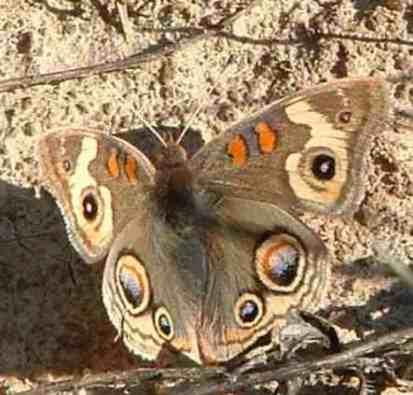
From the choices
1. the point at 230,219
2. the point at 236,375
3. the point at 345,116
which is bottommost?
the point at 236,375

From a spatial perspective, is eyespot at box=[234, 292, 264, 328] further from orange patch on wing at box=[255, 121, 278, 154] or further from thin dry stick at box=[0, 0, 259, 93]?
thin dry stick at box=[0, 0, 259, 93]

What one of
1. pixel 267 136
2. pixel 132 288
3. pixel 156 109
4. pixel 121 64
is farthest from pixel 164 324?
pixel 121 64

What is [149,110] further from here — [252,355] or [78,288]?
[252,355]

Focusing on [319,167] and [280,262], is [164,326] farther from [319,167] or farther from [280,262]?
[319,167]

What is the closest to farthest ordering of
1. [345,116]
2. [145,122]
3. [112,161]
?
[345,116] → [112,161] → [145,122]

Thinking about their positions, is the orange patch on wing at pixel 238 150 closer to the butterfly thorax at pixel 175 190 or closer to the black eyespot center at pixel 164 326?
the butterfly thorax at pixel 175 190

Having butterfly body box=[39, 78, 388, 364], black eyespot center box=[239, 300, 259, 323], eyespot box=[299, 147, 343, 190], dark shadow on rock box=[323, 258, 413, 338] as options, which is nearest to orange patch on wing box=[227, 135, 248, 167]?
butterfly body box=[39, 78, 388, 364]

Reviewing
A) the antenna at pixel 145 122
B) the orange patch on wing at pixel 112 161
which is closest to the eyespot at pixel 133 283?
the orange patch on wing at pixel 112 161

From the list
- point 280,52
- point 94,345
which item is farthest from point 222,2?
point 94,345
